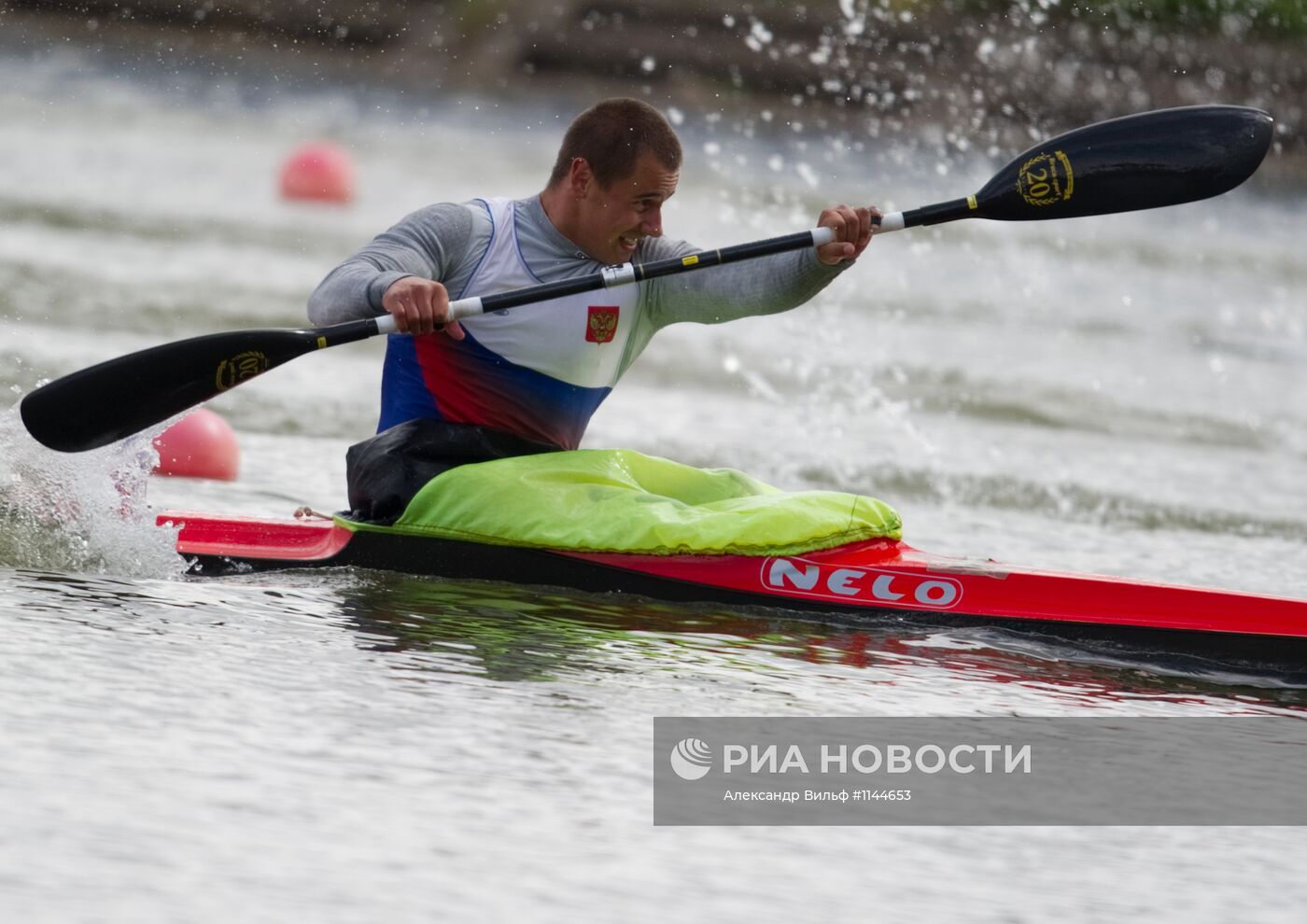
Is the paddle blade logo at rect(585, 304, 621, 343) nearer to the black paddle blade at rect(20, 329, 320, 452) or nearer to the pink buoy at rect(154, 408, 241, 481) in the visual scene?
the black paddle blade at rect(20, 329, 320, 452)

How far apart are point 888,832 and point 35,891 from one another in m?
1.32

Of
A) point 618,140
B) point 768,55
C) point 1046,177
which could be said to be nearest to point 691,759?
point 618,140

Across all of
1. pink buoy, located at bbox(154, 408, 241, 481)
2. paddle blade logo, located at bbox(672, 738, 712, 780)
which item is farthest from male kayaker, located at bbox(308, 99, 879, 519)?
pink buoy, located at bbox(154, 408, 241, 481)

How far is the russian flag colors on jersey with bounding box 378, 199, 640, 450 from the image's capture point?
14.4 feet

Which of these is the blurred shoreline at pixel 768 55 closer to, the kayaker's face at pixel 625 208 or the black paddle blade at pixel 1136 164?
the black paddle blade at pixel 1136 164

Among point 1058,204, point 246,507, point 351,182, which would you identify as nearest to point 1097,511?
point 1058,204

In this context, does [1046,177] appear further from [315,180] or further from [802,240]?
[315,180]

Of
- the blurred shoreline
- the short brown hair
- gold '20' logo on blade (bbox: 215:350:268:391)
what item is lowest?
gold '20' logo on blade (bbox: 215:350:268:391)

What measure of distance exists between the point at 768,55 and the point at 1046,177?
21987 millimetres

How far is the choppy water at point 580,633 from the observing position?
2703 millimetres

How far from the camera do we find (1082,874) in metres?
2.84

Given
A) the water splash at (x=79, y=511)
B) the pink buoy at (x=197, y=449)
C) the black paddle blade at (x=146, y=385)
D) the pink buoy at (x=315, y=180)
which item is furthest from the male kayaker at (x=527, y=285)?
the pink buoy at (x=315, y=180)

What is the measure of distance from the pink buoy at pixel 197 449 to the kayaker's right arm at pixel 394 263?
1.62 metres

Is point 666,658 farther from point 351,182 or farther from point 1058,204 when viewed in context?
point 351,182
